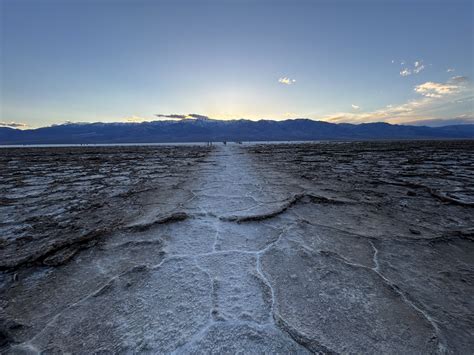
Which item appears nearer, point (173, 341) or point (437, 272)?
point (173, 341)

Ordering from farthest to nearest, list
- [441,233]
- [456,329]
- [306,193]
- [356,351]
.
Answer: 1. [306,193]
2. [441,233]
3. [456,329]
4. [356,351]

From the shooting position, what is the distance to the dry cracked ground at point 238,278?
1329 mm

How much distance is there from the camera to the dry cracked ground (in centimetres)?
133

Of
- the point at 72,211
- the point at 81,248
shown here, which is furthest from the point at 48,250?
the point at 72,211

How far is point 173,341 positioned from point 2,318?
1204 mm

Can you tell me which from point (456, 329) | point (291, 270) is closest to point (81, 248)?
point (291, 270)

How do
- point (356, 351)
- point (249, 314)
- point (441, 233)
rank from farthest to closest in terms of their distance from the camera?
1. point (441, 233)
2. point (249, 314)
3. point (356, 351)

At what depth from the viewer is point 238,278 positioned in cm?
188

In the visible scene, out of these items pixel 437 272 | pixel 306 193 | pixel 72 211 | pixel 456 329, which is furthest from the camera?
pixel 306 193

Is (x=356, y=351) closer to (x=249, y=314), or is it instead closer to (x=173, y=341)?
(x=249, y=314)

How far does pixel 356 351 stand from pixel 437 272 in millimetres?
1290

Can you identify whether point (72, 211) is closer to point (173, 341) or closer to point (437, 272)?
point (173, 341)

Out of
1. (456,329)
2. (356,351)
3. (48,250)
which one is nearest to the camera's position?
(356,351)

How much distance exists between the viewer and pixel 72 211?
3658 millimetres
